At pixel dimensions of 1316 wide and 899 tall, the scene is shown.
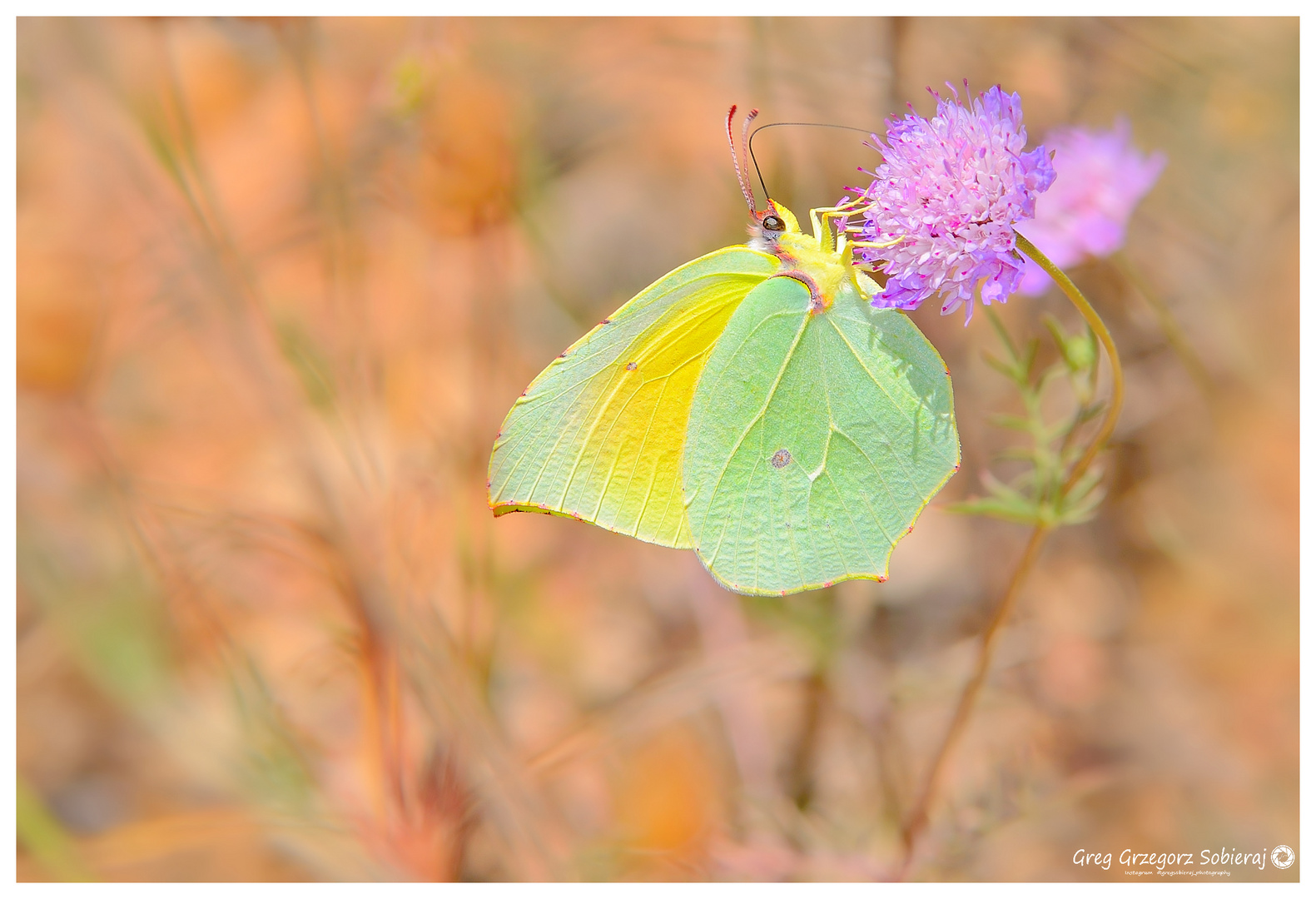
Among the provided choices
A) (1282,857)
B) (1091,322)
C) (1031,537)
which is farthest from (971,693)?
(1282,857)

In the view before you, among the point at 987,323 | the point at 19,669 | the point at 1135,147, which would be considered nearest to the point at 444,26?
the point at 987,323

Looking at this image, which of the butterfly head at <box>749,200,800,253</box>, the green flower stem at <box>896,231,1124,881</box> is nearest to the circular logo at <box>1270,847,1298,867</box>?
the green flower stem at <box>896,231,1124,881</box>

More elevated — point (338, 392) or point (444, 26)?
point (444, 26)

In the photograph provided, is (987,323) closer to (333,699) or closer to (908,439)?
(908,439)

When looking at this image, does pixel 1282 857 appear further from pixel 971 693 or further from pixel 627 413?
pixel 627 413

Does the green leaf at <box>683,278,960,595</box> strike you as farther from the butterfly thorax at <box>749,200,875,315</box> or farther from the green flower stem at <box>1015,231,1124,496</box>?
the green flower stem at <box>1015,231,1124,496</box>

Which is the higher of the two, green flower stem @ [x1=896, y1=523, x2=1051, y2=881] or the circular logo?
green flower stem @ [x1=896, y1=523, x2=1051, y2=881]
